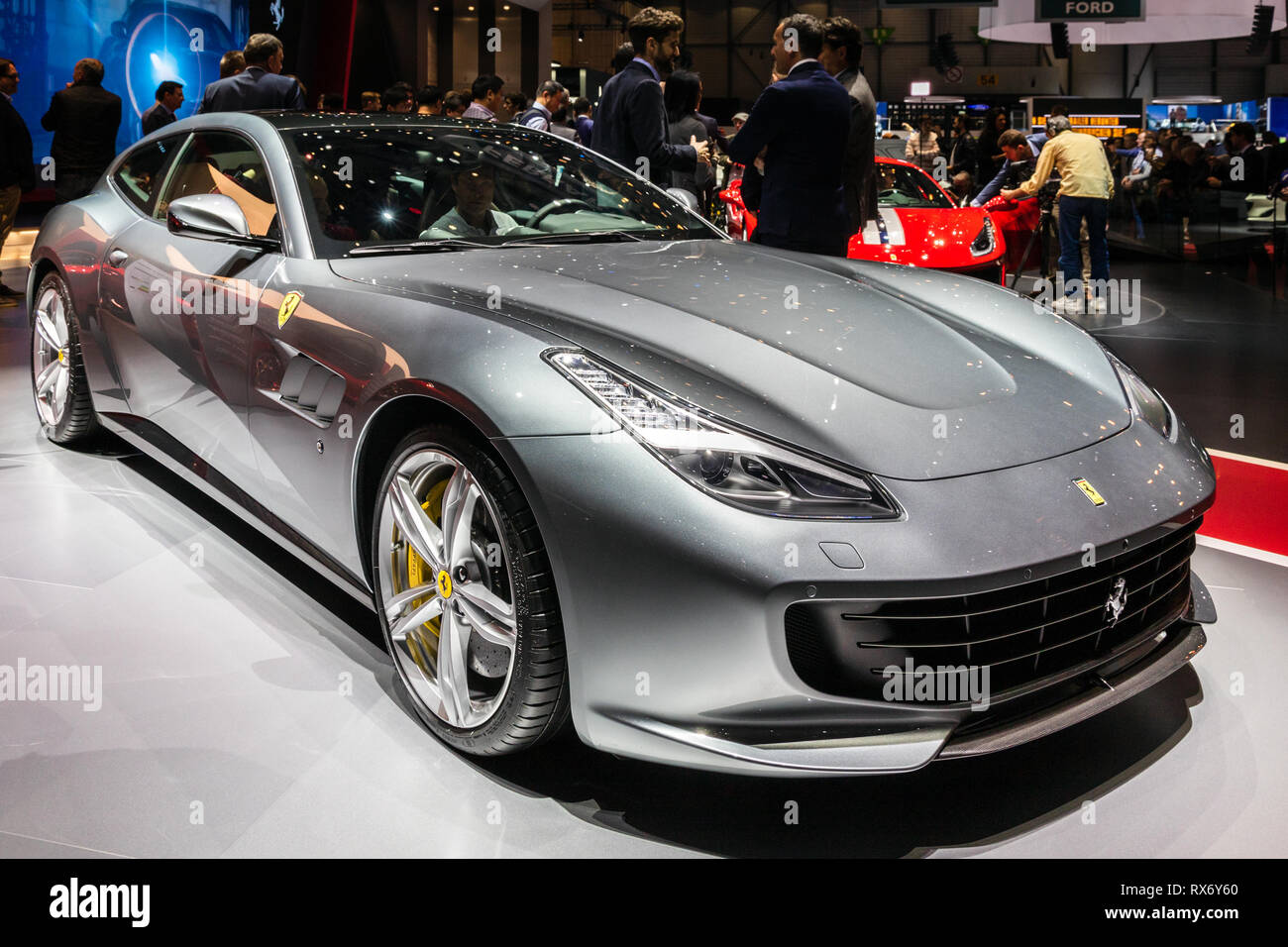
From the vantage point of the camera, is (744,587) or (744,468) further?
(744,468)

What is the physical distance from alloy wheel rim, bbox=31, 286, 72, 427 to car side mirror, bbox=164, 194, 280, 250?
1.38m

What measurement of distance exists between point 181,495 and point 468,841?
2.25 meters

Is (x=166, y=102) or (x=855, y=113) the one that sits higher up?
(x=166, y=102)

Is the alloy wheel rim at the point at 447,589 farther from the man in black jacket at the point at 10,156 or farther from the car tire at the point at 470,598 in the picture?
the man in black jacket at the point at 10,156

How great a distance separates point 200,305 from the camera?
291 centimetres

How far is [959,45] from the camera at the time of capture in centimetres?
3447

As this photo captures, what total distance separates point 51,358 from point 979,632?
11.6 feet

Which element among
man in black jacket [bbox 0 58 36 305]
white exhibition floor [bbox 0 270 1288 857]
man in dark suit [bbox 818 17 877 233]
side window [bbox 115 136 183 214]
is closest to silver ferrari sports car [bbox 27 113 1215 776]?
white exhibition floor [bbox 0 270 1288 857]

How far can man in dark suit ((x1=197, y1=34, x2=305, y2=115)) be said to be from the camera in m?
6.57

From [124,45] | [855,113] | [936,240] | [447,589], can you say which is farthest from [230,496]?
[124,45]

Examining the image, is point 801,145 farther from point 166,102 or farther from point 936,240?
point 166,102

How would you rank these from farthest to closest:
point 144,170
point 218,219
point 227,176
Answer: point 144,170 → point 227,176 → point 218,219

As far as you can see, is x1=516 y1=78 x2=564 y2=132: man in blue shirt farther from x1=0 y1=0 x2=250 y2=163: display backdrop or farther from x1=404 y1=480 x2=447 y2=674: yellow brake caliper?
x1=0 y1=0 x2=250 y2=163: display backdrop
